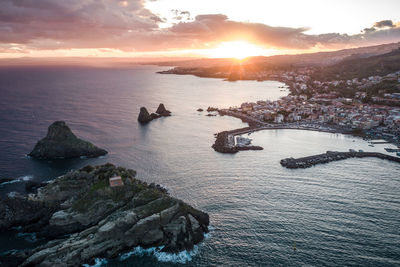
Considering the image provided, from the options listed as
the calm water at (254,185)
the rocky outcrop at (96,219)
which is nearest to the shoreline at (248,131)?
the calm water at (254,185)

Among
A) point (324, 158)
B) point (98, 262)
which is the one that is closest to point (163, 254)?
point (98, 262)

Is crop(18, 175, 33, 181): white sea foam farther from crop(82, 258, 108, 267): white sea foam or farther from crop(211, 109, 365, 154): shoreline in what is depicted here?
crop(211, 109, 365, 154): shoreline

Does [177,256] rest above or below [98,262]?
below

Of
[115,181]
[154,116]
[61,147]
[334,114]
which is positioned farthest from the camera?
[154,116]

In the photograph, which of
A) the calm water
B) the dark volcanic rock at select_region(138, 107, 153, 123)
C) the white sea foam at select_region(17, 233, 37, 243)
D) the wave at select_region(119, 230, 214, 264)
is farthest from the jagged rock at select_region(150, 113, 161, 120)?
the wave at select_region(119, 230, 214, 264)

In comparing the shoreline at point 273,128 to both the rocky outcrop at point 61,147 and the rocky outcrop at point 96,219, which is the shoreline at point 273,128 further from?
the rocky outcrop at point 96,219

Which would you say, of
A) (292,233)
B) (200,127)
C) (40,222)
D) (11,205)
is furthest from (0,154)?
(292,233)

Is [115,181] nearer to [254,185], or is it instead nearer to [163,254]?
[163,254]
